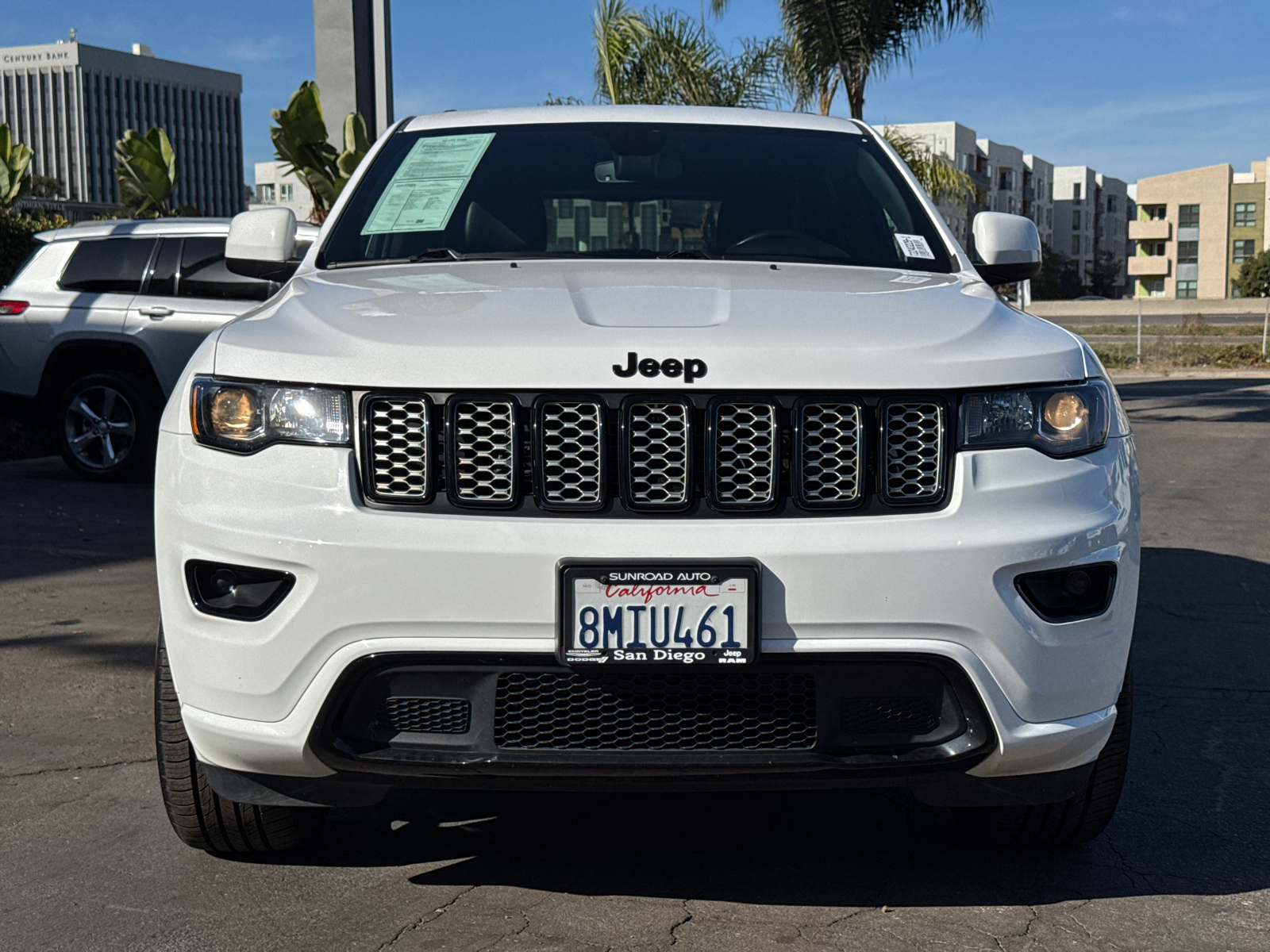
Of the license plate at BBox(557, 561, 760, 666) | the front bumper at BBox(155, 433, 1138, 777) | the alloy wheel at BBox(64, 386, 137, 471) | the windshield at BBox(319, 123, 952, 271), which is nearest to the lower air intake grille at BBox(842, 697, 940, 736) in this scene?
the front bumper at BBox(155, 433, 1138, 777)

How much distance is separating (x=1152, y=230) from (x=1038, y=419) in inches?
4924

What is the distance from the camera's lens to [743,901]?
2.86 meters

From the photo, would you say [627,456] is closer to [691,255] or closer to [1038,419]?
[1038,419]

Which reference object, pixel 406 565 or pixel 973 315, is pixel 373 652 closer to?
pixel 406 565

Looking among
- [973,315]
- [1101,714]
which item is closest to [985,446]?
[973,315]

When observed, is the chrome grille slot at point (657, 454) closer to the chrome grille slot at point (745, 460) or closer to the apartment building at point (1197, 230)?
the chrome grille slot at point (745, 460)

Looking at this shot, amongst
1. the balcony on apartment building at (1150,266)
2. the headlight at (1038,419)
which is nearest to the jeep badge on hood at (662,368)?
the headlight at (1038,419)

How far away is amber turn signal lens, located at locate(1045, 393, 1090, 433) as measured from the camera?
103 inches

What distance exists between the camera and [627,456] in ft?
8.07

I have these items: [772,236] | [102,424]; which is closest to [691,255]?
[772,236]

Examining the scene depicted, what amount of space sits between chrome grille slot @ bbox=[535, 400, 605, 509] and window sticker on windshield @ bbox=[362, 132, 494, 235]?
1.50m

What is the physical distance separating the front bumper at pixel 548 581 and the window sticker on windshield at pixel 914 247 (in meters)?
1.21

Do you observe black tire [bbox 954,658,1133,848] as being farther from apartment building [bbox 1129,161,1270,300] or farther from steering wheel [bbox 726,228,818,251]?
apartment building [bbox 1129,161,1270,300]

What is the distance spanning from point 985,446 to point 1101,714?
23.0 inches
